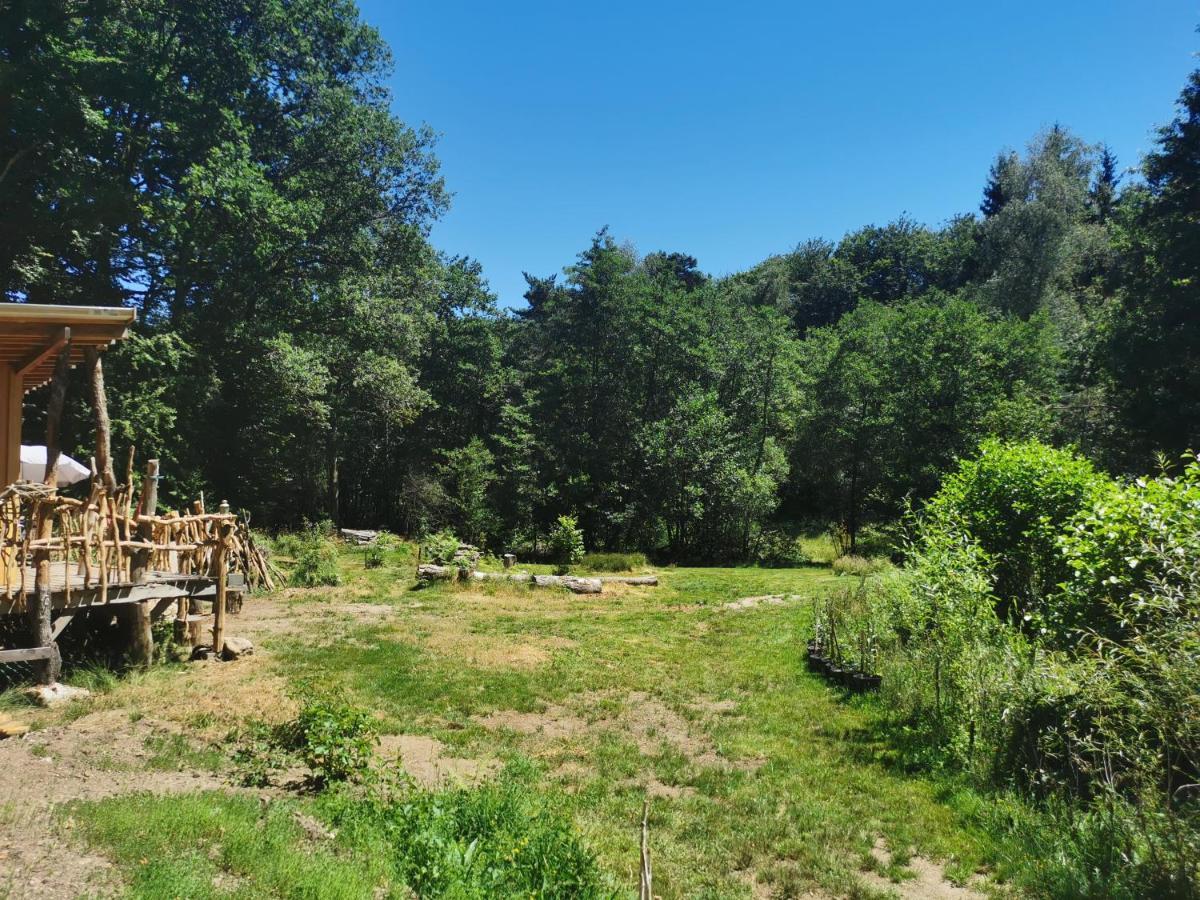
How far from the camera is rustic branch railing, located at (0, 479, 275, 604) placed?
25.0ft

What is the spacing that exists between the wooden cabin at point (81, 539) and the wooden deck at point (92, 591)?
13mm

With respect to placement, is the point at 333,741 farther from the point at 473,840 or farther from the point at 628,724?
the point at 628,724

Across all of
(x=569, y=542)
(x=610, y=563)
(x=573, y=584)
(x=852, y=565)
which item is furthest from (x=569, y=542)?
(x=852, y=565)

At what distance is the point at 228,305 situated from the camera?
21688 mm

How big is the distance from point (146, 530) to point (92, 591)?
2.53 m

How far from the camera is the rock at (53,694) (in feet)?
23.9

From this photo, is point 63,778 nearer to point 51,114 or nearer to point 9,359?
point 9,359

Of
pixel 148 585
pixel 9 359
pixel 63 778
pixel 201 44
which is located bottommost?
pixel 63 778

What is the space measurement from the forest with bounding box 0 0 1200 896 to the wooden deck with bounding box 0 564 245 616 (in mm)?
9540

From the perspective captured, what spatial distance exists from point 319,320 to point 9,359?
1404cm

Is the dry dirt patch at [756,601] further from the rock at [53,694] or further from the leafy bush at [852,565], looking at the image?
the rock at [53,694]

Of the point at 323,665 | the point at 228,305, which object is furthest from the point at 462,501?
the point at 323,665

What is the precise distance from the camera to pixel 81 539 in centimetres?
810

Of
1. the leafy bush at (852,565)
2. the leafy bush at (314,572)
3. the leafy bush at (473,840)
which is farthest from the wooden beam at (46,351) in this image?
the leafy bush at (852,565)
